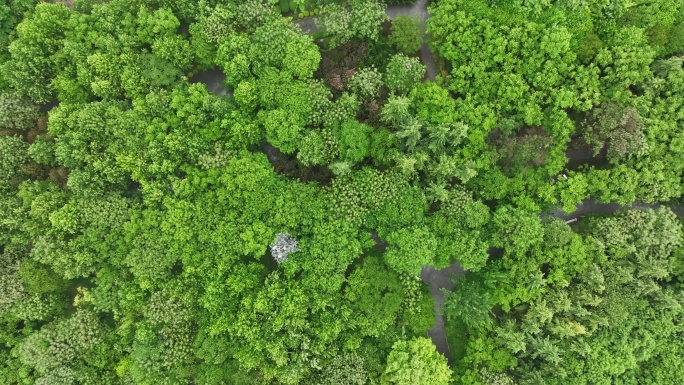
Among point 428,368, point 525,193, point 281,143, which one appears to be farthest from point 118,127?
point 525,193

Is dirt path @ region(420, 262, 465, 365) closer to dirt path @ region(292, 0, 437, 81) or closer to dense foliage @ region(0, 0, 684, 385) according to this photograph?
dense foliage @ region(0, 0, 684, 385)

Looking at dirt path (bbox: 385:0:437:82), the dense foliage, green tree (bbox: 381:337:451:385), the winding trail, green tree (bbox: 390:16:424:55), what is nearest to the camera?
green tree (bbox: 381:337:451:385)

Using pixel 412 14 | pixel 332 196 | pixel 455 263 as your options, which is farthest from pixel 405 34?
pixel 455 263

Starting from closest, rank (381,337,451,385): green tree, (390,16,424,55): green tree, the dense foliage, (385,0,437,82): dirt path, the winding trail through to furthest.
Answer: (381,337,451,385): green tree < the dense foliage < (390,16,424,55): green tree < the winding trail < (385,0,437,82): dirt path

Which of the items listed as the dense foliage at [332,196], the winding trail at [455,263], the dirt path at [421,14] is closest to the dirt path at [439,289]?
the winding trail at [455,263]

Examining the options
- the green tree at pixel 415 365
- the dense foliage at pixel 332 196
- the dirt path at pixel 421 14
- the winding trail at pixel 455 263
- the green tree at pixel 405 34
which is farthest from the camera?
the dirt path at pixel 421 14

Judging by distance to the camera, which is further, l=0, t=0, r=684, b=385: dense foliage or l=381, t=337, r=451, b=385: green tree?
l=0, t=0, r=684, b=385: dense foliage

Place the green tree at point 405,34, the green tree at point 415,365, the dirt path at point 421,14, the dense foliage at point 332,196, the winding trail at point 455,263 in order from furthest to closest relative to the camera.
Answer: the dirt path at point 421,14 → the winding trail at point 455,263 → the green tree at point 405,34 → the dense foliage at point 332,196 → the green tree at point 415,365

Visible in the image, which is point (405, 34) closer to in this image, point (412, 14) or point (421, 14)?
point (412, 14)

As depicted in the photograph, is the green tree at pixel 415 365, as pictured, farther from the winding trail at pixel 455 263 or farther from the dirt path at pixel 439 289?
the winding trail at pixel 455 263

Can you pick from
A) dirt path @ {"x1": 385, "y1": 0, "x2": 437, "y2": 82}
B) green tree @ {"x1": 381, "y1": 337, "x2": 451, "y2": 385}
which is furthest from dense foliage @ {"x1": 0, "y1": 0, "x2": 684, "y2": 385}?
dirt path @ {"x1": 385, "y1": 0, "x2": 437, "y2": 82}
